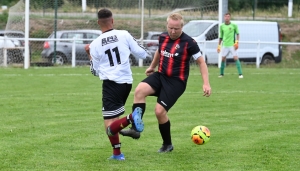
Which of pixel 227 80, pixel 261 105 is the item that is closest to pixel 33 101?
pixel 261 105

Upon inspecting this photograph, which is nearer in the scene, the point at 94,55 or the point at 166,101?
the point at 94,55

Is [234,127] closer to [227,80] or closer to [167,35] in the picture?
[167,35]

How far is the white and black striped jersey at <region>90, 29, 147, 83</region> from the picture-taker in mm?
7387

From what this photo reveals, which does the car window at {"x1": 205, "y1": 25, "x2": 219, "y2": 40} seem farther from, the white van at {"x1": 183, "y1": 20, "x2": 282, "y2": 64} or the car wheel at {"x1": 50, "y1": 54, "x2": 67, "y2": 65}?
the car wheel at {"x1": 50, "y1": 54, "x2": 67, "y2": 65}

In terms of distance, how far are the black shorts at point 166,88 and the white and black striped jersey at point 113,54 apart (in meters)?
0.48

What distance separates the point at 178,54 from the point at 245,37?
1963cm

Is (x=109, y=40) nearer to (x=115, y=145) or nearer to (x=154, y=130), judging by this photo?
(x=115, y=145)

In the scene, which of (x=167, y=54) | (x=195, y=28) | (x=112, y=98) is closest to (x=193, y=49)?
(x=167, y=54)

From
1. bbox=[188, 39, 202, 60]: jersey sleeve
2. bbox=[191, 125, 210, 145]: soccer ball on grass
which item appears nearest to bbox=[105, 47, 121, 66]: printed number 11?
bbox=[188, 39, 202, 60]: jersey sleeve

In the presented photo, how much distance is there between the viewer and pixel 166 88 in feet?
25.6

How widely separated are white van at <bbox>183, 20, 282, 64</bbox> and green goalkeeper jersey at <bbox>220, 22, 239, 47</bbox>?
3742 mm

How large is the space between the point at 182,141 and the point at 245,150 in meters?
1.03

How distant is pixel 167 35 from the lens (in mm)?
7969

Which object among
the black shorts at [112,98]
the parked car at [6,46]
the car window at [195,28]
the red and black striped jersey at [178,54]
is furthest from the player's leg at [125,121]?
the car window at [195,28]
